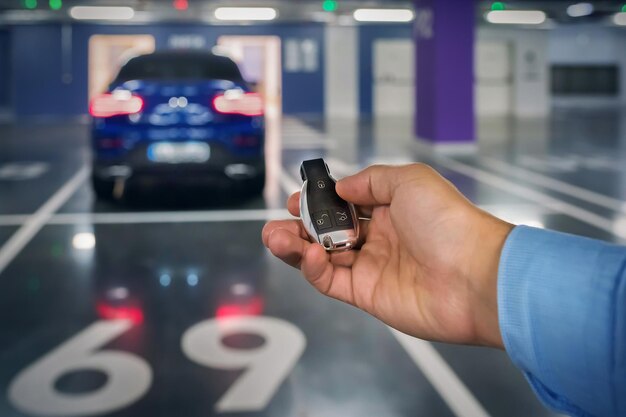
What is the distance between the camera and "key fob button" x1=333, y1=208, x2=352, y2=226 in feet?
5.26

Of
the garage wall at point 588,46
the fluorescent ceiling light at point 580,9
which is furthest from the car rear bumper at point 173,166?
the garage wall at point 588,46

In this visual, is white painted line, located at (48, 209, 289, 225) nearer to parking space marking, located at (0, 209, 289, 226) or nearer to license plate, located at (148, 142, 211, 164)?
parking space marking, located at (0, 209, 289, 226)

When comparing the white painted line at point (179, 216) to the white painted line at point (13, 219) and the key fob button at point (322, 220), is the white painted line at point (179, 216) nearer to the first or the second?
the white painted line at point (13, 219)

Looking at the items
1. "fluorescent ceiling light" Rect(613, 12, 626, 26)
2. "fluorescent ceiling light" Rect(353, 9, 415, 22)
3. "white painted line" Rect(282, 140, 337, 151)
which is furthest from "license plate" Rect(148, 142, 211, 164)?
"fluorescent ceiling light" Rect(613, 12, 626, 26)

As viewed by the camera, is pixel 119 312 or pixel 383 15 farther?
pixel 383 15

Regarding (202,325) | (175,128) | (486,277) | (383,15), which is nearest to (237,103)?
(175,128)

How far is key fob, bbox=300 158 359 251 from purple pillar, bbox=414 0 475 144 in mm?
10326

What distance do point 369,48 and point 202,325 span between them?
70.6ft

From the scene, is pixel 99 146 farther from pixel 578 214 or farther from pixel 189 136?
pixel 578 214

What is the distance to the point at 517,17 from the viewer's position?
2133 cm

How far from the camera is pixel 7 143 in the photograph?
1378 centimetres

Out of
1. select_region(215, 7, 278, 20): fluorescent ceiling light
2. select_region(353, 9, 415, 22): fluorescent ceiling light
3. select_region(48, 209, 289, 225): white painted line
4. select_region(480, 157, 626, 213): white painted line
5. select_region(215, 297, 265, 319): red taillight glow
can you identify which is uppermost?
select_region(215, 7, 278, 20): fluorescent ceiling light

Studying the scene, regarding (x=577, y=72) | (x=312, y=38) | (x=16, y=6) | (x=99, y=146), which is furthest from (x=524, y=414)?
(x=577, y=72)

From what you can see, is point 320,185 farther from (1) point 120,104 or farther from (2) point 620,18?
(2) point 620,18
